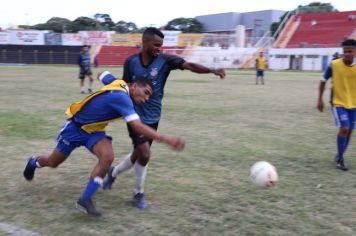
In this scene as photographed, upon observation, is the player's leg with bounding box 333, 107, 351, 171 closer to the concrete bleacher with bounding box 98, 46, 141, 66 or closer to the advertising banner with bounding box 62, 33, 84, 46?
the concrete bleacher with bounding box 98, 46, 141, 66

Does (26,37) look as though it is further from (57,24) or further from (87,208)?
(87,208)

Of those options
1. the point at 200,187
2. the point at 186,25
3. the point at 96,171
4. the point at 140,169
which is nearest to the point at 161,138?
the point at 96,171

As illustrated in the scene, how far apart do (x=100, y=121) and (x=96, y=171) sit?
1.67 ft

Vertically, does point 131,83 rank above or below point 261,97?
above

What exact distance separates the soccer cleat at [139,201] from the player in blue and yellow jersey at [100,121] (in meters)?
0.54

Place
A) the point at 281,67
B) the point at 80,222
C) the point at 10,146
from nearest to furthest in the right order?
the point at 80,222 < the point at 10,146 < the point at 281,67

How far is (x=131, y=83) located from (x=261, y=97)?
1292cm

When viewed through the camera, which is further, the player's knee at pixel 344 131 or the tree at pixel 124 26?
the tree at pixel 124 26

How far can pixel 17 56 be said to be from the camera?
169ft

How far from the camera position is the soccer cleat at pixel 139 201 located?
487cm

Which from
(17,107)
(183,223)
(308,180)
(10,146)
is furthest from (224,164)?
(17,107)

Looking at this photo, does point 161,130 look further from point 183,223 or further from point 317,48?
point 317,48

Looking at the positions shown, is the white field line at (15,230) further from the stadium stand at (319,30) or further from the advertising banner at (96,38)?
the advertising banner at (96,38)

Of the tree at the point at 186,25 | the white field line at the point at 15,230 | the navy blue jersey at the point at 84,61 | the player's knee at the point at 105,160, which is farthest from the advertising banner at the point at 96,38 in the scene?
the white field line at the point at 15,230
